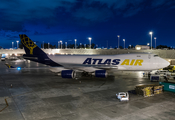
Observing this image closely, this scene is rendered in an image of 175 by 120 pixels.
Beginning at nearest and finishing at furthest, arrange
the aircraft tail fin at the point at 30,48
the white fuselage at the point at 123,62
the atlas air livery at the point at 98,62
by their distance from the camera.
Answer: the atlas air livery at the point at 98,62, the white fuselage at the point at 123,62, the aircraft tail fin at the point at 30,48

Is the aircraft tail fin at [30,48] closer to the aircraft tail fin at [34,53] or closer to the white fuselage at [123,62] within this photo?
the aircraft tail fin at [34,53]

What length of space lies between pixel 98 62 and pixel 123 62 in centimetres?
483

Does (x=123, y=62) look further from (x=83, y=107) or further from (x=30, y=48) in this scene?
(x=30, y=48)

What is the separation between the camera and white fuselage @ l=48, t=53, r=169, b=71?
2523cm

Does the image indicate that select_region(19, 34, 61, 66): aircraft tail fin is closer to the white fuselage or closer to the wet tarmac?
the white fuselage

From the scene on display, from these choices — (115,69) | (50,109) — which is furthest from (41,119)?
(115,69)

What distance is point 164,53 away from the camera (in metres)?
48.3

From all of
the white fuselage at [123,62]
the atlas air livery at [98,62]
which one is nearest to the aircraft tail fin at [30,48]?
the atlas air livery at [98,62]

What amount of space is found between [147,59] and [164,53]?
28.1m

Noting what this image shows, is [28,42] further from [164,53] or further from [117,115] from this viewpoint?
[164,53]

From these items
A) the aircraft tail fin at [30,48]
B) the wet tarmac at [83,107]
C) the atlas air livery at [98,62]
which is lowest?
the wet tarmac at [83,107]

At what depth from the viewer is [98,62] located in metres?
26.8

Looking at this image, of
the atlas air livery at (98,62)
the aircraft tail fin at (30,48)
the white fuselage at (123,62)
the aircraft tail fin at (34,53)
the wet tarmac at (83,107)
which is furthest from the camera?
the aircraft tail fin at (30,48)

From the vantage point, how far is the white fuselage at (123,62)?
25.2 metres
